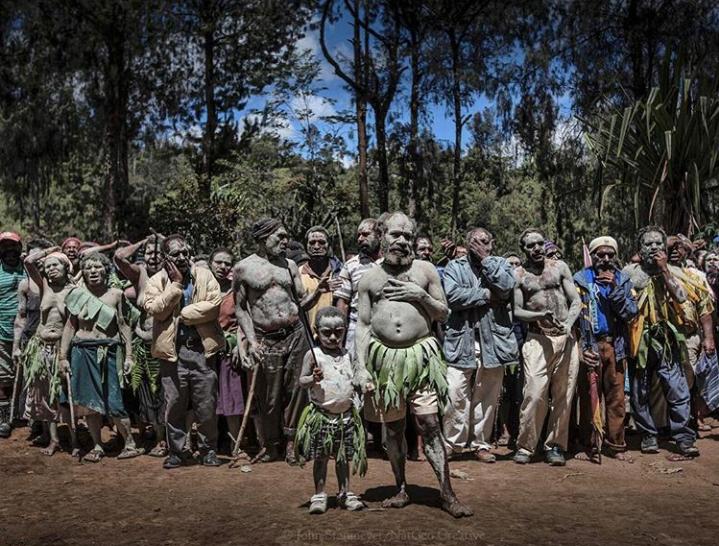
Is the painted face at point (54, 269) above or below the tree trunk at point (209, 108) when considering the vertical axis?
below

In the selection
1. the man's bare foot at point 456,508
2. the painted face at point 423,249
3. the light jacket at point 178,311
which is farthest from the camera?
the painted face at point 423,249

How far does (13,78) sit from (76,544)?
17731 mm

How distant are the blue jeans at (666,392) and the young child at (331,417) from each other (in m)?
3.05

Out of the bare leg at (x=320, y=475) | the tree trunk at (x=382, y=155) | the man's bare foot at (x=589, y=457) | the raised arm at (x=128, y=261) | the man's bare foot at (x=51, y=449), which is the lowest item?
the man's bare foot at (x=589, y=457)

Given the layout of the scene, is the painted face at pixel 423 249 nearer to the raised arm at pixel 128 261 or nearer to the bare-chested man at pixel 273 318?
the bare-chested man at pixel 273 318

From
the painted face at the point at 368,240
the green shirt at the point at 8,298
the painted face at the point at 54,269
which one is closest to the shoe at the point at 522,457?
the painted face at the point at 368,240

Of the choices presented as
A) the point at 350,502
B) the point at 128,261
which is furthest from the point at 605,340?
the point at 128,261

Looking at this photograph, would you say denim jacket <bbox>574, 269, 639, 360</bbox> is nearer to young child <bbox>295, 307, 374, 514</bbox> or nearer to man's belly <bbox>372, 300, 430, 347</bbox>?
man's belly <bbox>372, 300, 430, 347</bbox>

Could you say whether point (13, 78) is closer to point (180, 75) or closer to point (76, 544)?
point (180, 75)

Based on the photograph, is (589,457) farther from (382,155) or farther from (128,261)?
(382,155)

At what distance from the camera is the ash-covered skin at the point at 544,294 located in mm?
5719

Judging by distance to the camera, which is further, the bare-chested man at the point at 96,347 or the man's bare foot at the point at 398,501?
the bare-chested man at the point at 96,347

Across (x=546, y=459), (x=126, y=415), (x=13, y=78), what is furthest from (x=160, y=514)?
(x=13, y=78)

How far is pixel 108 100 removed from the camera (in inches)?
675
